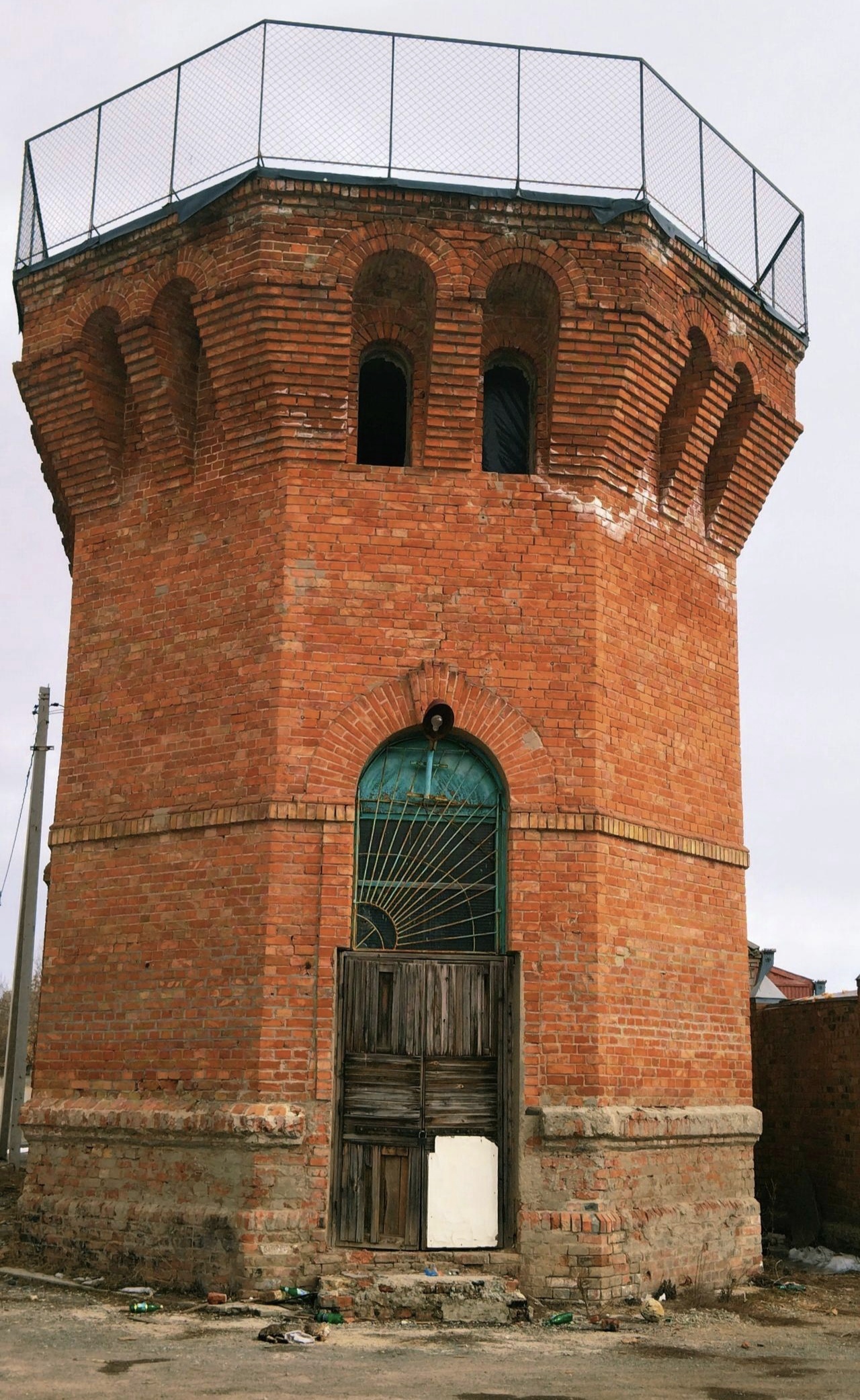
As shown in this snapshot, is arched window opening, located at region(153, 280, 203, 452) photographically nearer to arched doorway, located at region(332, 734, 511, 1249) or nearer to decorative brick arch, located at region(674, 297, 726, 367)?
arched doorway, located at region(332, 734, 511, 1249)

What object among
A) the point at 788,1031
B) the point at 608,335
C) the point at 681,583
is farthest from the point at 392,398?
the point at 788,1031

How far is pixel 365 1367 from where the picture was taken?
8.23 meters

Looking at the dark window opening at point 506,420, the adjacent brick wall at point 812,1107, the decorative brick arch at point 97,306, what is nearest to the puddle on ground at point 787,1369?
the adjacent brick wall at point 812,1107

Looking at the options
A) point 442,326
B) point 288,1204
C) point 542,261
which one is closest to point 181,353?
point 442,326

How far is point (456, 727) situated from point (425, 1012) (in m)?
2.28

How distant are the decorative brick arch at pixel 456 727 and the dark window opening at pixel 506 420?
2.12m

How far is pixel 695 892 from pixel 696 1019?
1.09m

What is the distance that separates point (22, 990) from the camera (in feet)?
68.5

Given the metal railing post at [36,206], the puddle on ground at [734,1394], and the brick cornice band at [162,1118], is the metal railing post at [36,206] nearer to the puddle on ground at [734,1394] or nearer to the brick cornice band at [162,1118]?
the brick cornice band at [162,1118]

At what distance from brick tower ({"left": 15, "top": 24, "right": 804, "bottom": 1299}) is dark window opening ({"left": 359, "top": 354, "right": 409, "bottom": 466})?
32mm

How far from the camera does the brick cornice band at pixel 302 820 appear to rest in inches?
422

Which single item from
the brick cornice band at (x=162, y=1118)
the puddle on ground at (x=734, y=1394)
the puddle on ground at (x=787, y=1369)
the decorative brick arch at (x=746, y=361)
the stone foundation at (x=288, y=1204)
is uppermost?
the decorative brick arch at (x=746, y=361)

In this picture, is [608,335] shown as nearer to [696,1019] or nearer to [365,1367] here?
[696,1019]

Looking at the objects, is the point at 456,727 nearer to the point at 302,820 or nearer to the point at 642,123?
the point at 302,820
